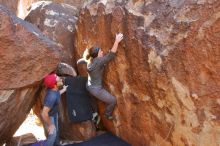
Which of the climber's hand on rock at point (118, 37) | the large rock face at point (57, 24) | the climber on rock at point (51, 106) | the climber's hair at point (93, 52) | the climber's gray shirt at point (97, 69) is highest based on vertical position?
the large rock face at point (57, 24)

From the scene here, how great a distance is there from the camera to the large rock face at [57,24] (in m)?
5.73

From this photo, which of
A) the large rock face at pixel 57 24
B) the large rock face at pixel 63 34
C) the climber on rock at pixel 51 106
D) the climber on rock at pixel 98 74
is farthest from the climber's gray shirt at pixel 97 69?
the large rock face at pixel 57 24

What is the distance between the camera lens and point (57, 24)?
227 inches

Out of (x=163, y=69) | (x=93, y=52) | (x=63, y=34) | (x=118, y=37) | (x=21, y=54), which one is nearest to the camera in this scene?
(x=163, y=69)

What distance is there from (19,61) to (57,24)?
158cm

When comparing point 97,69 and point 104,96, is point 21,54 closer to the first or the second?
point 97,69

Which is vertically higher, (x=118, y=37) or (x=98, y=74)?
(x=118, y=37)

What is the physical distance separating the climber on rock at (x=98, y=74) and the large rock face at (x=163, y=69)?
98mm

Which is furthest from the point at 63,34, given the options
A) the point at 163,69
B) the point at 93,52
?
the point at 163,69

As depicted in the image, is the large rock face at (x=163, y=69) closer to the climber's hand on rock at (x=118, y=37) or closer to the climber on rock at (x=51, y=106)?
the climber's hand on rock at (x=118, y=37)

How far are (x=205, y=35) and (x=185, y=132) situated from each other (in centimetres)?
106

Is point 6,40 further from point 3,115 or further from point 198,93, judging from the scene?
point 198,93

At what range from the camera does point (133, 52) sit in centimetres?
436

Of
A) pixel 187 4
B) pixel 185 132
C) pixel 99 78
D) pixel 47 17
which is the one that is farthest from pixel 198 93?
pixel 47 17
